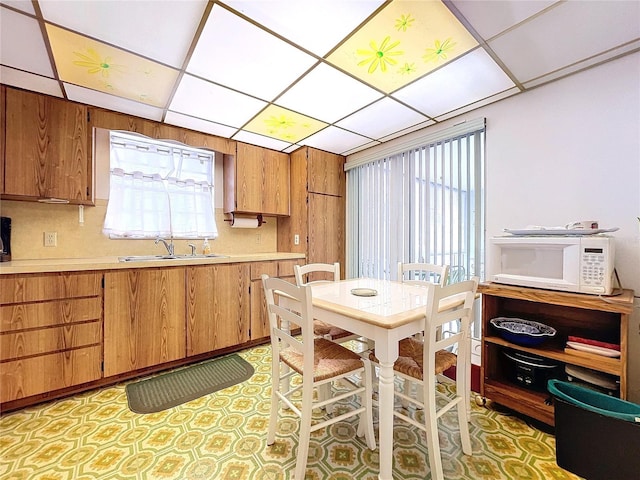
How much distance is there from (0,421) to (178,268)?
1.39m

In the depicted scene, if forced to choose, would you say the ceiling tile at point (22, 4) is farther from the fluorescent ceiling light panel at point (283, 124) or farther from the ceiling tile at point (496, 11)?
the ceiling tile at point (496, 11)

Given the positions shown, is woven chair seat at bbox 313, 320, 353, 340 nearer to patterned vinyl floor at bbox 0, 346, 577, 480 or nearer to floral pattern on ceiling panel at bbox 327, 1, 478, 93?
patterned vinyl floor at bbox 0, 346, 577, 480

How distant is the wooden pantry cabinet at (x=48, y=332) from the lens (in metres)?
1.76

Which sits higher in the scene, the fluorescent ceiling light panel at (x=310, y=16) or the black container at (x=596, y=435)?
the fluorescent ceiling light panel at (x=310, y=16)

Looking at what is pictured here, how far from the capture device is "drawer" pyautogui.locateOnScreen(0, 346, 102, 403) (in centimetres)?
177

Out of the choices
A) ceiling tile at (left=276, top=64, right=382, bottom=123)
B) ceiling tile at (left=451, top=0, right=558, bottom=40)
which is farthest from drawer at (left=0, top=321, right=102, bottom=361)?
ceiling tile at (left=451, top=0, right=558, bottom=40)

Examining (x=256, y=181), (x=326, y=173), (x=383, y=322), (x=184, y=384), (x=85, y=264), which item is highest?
(x=326, y=173)

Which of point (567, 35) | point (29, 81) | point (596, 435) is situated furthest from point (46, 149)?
point (596, 435)

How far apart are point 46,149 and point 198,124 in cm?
118

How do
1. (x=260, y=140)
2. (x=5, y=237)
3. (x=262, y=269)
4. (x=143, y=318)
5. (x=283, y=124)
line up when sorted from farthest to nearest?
1. (x=260, y=140)
2. (x=262, y=269)
3. (x=283, y=124)
4. (x=143, y=318)
5. (x=5, y=237)

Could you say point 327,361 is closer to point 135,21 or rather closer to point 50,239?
point 135,21

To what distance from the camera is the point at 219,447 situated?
4.96ft

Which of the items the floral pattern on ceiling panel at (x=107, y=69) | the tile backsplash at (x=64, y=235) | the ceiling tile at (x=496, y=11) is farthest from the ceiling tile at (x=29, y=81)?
the ceiling tile at (x=496, y=11)

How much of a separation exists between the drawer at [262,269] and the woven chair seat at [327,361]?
1413 mm
